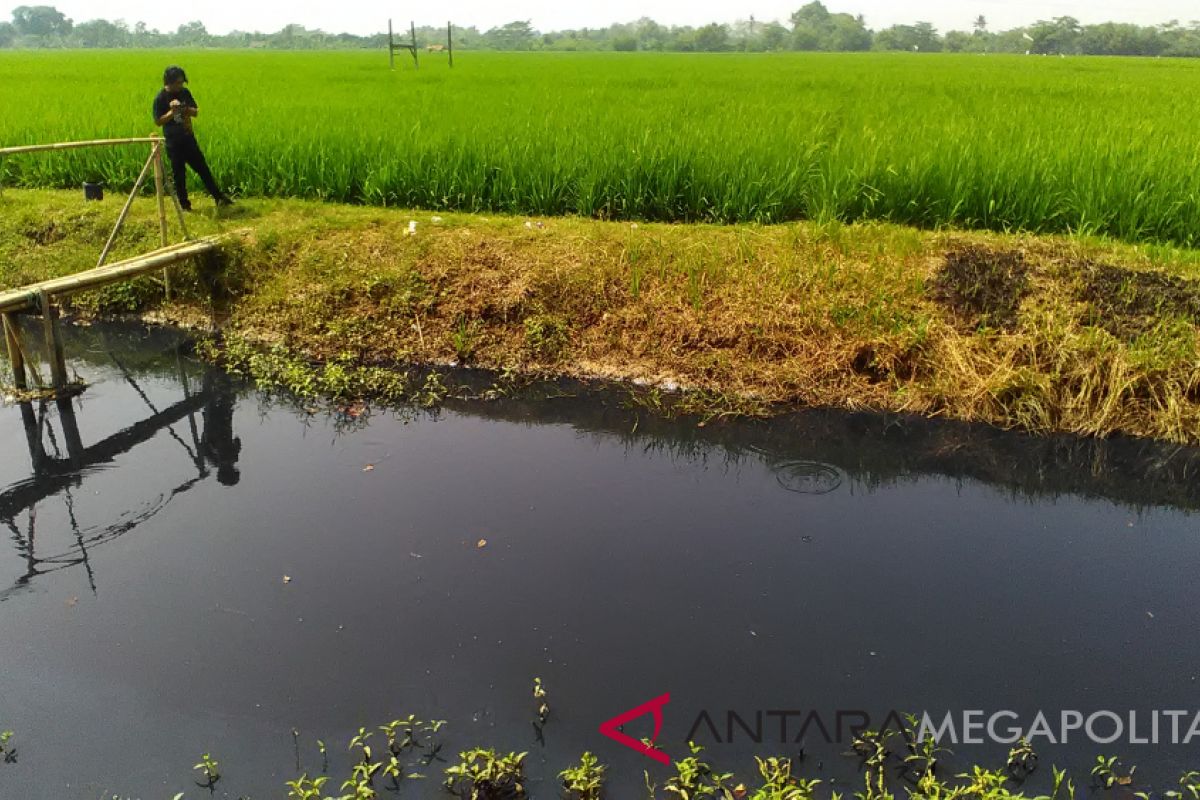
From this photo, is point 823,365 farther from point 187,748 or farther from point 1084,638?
point 187,748

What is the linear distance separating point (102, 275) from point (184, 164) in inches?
76.4

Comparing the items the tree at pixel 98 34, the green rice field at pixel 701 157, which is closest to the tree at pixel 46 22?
the tree at pixel 98 34

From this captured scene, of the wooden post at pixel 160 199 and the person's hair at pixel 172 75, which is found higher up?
the person's hair at pixel 172 75

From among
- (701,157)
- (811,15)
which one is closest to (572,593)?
(701,157)

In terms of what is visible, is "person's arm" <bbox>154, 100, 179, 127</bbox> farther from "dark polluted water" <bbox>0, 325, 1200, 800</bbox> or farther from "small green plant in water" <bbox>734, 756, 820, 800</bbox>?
"small green plant in water" <bbox>734, 756, 820, 800</bbox>

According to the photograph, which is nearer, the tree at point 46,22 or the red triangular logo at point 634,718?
the red triangular logo at point 634,718

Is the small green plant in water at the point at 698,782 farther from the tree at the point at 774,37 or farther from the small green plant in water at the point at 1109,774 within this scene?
the tree at the point at 774,37

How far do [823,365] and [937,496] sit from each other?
4.30ft

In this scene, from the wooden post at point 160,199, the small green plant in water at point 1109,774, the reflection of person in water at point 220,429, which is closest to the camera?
the small green plant in water at point 1109,774

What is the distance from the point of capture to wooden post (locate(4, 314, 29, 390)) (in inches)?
191

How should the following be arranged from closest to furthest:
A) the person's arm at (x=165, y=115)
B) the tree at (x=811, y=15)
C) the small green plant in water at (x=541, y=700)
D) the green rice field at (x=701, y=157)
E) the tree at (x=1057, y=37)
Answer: the small green plant in water at (x=541, y=700), the green rice field at (x=701, y=157), the person's arm at (x=165, y=115), the tree at (x=1057, y=37), the tree at (x=811, y=15)

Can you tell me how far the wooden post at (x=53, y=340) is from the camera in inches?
191

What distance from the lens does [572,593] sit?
3.41m

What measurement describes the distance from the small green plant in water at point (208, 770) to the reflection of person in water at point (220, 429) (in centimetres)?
191
